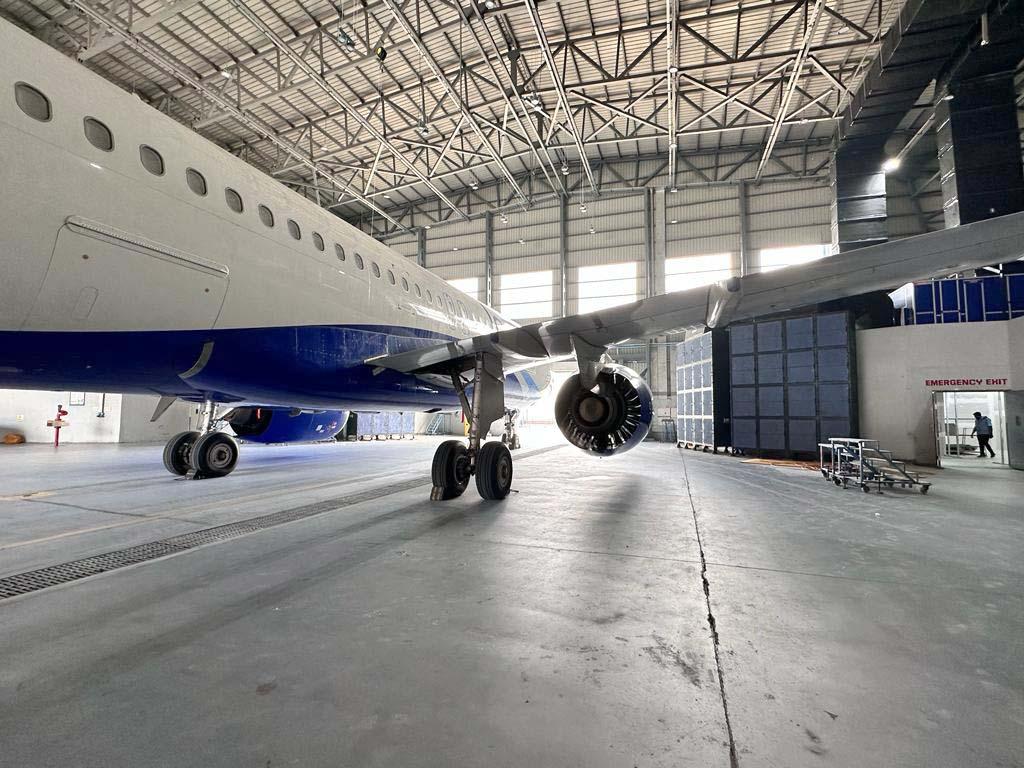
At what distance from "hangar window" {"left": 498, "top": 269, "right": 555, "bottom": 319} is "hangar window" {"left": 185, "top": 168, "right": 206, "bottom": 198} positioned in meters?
23.4

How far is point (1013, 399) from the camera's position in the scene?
1067 cm

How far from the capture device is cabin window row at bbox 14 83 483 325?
274 cm

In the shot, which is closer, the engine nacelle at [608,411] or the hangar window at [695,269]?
the engine nacelle at [608,411]

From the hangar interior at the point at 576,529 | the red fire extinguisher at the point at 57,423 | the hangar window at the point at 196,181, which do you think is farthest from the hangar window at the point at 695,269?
the red fire extinguisher at the point at 57,423

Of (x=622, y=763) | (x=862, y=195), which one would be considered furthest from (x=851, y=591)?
(x=862, y=195)

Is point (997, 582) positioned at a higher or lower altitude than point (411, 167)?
lower

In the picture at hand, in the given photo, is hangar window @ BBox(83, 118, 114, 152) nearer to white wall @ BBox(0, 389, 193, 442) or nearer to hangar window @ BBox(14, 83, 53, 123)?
hangar window @ BBox(14, 83, 53, 123)

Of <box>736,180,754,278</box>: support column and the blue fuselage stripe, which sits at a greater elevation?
<box>736,180,754,278</box>: support column

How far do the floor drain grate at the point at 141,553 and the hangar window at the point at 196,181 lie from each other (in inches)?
110

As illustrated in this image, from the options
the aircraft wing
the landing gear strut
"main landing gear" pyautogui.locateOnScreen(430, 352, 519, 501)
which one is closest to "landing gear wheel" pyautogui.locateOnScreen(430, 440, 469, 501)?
"main landing gear" pyautogui.locateOnScreen(430, 352, 519, 501)

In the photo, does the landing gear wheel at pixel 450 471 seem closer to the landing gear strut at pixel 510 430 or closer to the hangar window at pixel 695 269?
the landing gear strut at pixel 510 430

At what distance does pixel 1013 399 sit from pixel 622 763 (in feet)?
48.1

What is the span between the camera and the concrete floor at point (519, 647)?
143cm

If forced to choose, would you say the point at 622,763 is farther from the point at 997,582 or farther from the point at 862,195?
the point at 862,195
